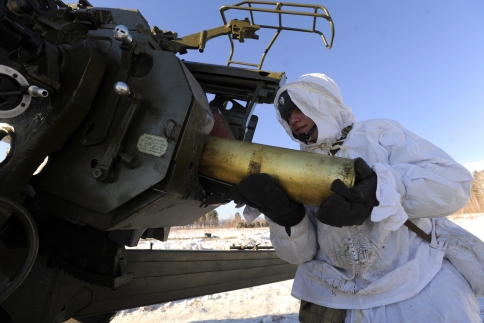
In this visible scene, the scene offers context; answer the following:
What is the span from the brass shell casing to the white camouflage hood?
21.9 inches

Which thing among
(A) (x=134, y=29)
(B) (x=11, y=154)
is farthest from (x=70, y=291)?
(A) (x=134, y=29)

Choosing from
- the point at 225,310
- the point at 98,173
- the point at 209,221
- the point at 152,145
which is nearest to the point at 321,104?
the point at 152,145

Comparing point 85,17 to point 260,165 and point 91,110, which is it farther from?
point 260,165

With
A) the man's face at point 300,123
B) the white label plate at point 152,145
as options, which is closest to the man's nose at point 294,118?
the man's face at point 300,123

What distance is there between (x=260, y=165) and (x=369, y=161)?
0.71m

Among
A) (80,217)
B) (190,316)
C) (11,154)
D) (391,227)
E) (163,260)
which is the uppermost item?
(391,227)

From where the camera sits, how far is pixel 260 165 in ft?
5.50

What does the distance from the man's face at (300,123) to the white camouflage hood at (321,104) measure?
0.20 feet

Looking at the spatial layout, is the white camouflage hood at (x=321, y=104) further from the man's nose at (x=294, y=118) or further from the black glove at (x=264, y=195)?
the black glove at (x=264, y=195)

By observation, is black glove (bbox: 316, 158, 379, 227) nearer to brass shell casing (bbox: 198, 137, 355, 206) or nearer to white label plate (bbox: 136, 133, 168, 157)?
brass shell casing (bbox: 198, 137, 355, 206)

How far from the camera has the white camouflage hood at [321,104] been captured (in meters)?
2.17

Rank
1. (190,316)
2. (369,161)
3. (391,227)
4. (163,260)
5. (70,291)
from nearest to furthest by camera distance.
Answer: (391,227) < (369,161) < (70,291) < (163,260) < (190,316)

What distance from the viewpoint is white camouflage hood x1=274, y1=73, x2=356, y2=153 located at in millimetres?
2170

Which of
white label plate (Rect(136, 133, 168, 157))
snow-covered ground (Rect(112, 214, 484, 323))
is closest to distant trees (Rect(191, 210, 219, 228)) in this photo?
snow-covered ground (Rect(112, 214, 484, 323))
